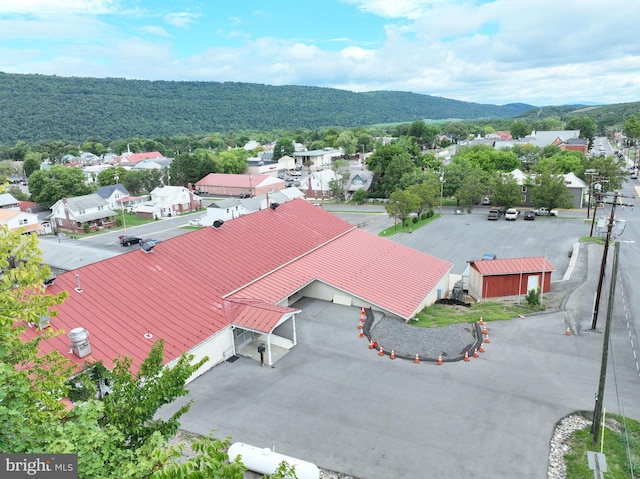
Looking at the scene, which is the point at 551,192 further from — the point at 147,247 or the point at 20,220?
the point at 20,220

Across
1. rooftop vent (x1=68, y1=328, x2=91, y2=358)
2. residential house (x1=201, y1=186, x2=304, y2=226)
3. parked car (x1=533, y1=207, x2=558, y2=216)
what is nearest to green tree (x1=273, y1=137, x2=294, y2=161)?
residential house (x1=201, y1=186, x2=304, y2=226)

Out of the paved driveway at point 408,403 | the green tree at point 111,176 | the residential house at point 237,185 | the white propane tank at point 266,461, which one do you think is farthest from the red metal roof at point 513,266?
the green tree at point 111,176

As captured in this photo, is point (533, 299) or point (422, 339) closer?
point (422, 339)

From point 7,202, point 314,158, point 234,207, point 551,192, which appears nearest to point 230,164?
point 314,158

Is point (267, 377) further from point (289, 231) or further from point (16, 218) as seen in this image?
point (16, 218)

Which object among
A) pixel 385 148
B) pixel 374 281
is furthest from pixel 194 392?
pixel 385 148
